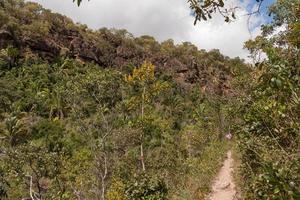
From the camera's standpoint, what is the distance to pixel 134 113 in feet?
83.7

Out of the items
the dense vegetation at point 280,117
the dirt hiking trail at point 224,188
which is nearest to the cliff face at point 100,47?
the dirt hiking trail at point 224,188

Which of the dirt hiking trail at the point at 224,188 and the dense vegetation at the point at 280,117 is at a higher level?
the dense vegetation at the point at 280,117

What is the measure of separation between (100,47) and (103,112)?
113 feet

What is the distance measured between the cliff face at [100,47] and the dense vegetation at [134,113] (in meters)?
0.14

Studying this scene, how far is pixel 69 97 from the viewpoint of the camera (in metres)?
17.8

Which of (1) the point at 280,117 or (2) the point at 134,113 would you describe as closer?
(1) the point at 280,117

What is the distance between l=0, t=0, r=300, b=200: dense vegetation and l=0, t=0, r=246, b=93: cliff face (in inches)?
5.6

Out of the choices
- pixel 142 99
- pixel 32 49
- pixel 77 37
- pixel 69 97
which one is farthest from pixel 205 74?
pixel 69 97

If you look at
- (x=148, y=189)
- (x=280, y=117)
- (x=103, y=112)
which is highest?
(x=103, y=112)

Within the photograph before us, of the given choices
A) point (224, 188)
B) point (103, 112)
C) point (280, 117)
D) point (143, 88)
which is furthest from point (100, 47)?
point (280, 117)

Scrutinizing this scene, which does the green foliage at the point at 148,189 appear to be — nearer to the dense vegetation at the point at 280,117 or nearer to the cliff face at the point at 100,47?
the dense vegetation at the point at 280,117

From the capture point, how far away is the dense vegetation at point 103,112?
43.1 feet

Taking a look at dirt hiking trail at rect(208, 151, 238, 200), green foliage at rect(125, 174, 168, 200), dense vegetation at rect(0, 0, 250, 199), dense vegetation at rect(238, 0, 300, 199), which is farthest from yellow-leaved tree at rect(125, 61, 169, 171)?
dense vegetation at rect(238, 0, 300, 199)

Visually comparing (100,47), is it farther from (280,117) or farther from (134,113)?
(280,117)
